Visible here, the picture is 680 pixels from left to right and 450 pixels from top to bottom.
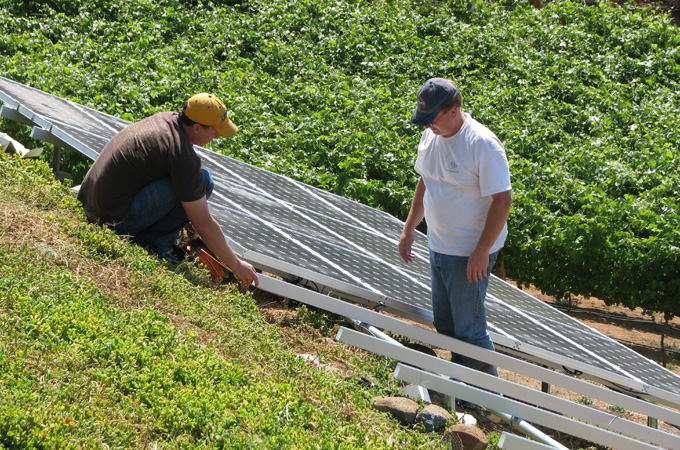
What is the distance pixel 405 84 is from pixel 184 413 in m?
12.3

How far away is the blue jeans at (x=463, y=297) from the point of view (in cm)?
529

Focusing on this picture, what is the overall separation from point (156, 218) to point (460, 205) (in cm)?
213

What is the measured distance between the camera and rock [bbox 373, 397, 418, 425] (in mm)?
4617

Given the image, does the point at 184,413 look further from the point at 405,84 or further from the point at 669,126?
the point at 669,126

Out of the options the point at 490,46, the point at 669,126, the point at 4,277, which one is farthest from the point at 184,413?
the point at 490,46

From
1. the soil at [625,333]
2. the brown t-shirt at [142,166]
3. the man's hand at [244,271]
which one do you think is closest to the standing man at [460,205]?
the man's hand at [244,271]

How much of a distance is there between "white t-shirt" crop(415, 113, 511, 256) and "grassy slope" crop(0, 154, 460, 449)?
1062 mm

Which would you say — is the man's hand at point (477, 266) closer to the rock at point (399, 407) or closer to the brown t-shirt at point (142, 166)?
the rock at point (399, 407)

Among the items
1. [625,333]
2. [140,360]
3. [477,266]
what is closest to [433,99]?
[477,266]

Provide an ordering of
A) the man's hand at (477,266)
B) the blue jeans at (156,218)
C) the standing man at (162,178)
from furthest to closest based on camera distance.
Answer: the blue jeans at (156,218) < the standing man at (162,178) < the man's hand at (477,266)

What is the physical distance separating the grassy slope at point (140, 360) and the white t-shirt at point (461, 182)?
41.8 inches

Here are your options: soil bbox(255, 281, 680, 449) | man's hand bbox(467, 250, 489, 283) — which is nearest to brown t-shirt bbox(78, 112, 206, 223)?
man's hand bbox(467, 250, 489, 283)

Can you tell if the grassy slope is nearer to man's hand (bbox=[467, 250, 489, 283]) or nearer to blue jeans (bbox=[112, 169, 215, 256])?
blue jeans (bbox=[112, 169, 215, 256])

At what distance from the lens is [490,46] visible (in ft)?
57.2
